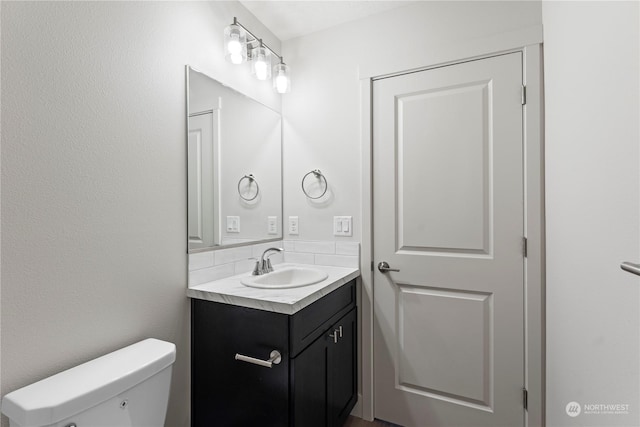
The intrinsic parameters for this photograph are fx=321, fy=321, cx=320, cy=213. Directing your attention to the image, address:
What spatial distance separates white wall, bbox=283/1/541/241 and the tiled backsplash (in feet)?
0.21

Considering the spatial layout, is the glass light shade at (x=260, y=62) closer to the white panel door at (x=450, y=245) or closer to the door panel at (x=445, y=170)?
the white panel door at (x=450, y=245)

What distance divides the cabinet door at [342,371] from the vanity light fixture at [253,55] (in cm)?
142

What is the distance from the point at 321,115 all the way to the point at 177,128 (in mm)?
899

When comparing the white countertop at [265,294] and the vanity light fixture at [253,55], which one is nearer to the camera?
the white countertop at [265,294]

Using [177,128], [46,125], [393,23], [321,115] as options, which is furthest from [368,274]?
[46,125]

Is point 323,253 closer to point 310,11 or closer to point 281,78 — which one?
point 281,78

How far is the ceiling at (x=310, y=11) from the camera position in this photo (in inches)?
69.6

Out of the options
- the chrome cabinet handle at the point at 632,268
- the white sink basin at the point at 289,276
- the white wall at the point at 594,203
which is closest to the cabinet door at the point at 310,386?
the white sink basin at the point at 289,276

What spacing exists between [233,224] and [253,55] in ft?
3.09

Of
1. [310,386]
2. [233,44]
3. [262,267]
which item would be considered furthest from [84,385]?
[233,44]

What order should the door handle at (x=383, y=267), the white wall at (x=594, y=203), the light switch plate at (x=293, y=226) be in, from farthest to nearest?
the light switch plate at (x=293, y=226) < the door handle at (x=383, y=267) < the white wall at (x=594, y=203)

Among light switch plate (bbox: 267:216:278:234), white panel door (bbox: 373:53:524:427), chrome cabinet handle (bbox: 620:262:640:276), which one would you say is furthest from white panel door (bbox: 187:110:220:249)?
chrome cabinet handle (bbox: 620:262:640:276)

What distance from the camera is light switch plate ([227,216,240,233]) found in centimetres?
173

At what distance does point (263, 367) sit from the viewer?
129 cm
